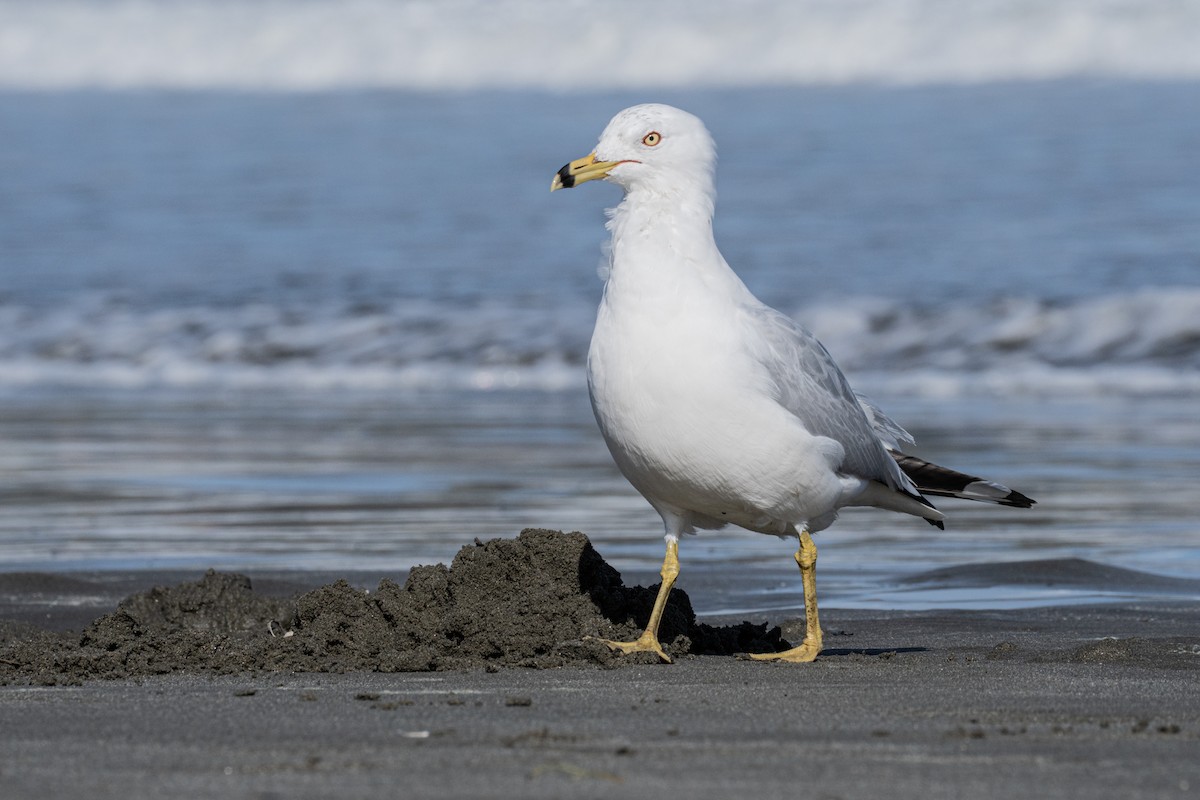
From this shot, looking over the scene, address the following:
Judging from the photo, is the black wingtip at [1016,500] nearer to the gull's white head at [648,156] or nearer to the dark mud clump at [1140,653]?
the dark mud clump at [1140,653]

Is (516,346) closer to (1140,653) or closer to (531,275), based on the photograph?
(531,275)

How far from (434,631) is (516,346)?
10549mm

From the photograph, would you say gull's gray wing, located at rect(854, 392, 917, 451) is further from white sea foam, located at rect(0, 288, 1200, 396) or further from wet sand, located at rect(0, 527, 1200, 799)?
white sea foam, located at rect(0, 288, 1200, 396)

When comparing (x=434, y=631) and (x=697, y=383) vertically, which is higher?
(x=697, y=383)

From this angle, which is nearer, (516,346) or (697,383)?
(697,383)

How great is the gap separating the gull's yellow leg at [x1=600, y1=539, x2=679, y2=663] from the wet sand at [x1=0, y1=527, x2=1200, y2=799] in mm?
91

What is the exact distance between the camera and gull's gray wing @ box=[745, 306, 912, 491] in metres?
5.01

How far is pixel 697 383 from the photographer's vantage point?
4789mm

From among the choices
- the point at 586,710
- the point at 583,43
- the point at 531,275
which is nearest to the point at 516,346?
the point at 531,275

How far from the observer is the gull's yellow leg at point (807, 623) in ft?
16.5

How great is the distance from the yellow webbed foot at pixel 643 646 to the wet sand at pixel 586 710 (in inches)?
2.5

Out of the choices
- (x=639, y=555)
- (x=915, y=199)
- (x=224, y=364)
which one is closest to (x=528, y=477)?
(x=639, y=555)

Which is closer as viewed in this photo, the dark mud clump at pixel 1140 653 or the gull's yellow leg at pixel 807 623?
the dark mud clump at pixel 1140 653

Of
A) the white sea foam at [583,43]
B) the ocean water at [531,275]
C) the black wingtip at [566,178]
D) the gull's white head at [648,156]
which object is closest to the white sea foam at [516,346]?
the ocean water at [531,275]
